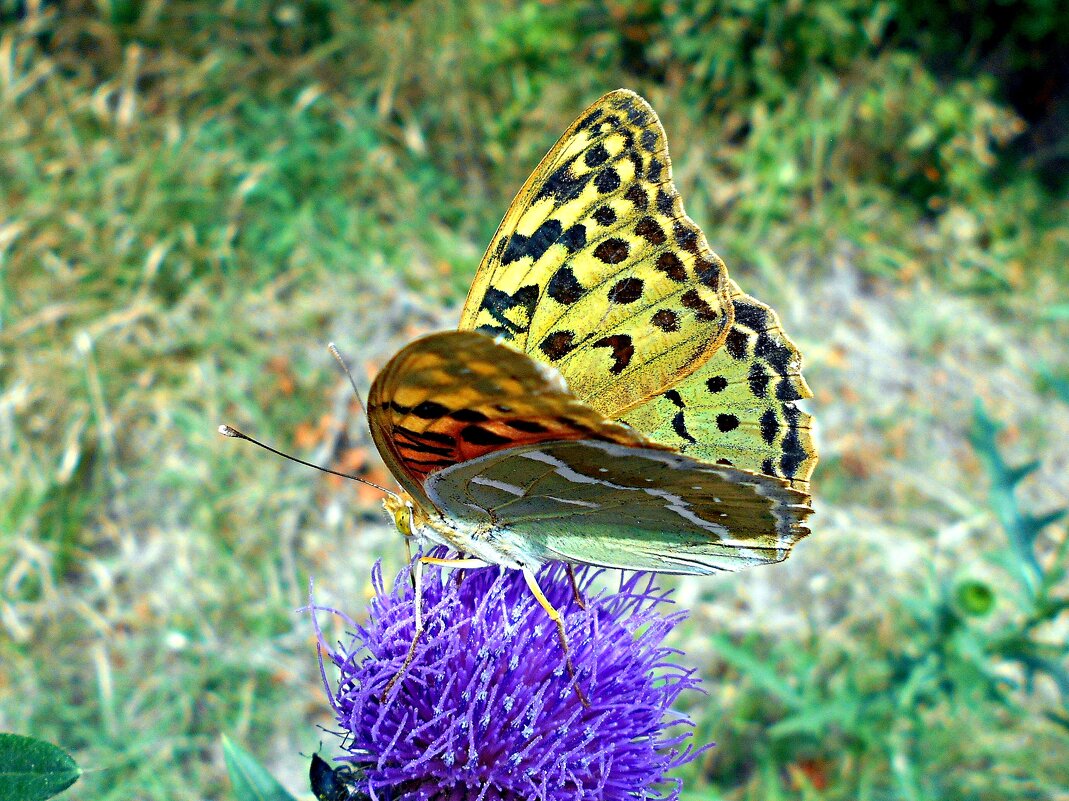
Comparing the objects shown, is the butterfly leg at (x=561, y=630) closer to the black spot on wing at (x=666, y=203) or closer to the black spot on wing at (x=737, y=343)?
the black spot on wing at (x=737, y=343)

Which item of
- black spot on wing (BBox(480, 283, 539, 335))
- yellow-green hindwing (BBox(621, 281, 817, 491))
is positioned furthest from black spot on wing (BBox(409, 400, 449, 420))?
yellow-green hindwing (BBox(621, 281, 817, 491))

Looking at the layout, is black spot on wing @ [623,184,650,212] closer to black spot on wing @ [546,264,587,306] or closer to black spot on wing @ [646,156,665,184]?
black spot on wing @ [646,156,665,184]

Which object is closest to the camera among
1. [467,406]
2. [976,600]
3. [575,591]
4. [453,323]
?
[467,406]

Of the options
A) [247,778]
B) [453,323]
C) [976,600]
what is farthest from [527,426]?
[453,323]

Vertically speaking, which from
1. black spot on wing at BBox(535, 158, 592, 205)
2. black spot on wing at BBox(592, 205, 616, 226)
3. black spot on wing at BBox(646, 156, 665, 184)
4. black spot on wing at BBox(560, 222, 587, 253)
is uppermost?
black spot on wing at BBox(646, 156, 665, 184)

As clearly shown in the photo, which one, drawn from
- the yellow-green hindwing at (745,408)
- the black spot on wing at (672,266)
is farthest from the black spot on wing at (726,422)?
A: the black spot on wing at (672,266)

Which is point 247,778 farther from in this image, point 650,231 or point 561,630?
point 650,231
